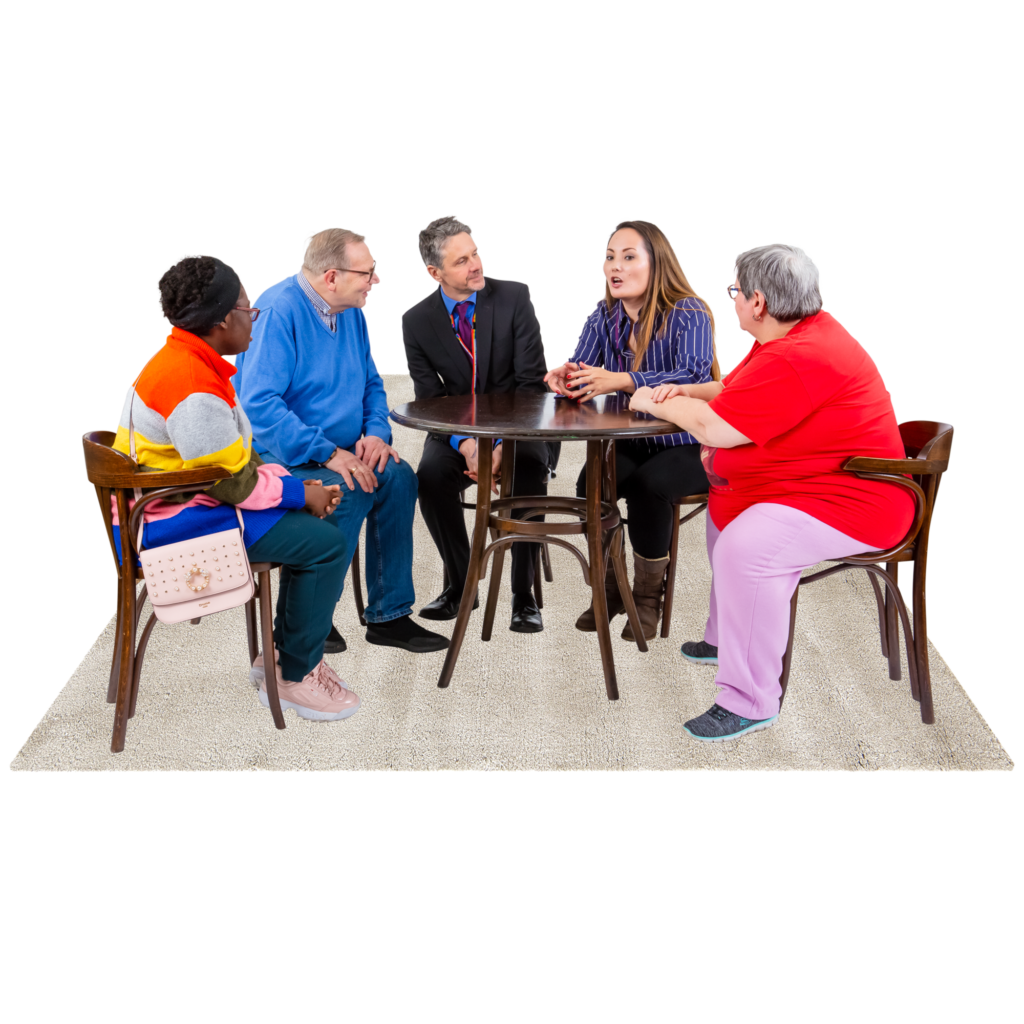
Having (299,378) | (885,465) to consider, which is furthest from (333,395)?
(885,465)

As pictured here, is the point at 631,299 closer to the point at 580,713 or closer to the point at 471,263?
the point at 471,263

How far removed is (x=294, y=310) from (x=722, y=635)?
179cm

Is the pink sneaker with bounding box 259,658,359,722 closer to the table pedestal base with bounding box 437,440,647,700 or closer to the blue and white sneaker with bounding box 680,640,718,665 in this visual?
the table pedestal base with bounding box 437,440,647,700

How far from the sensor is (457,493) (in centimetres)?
446

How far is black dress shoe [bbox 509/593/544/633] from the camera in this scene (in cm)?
438

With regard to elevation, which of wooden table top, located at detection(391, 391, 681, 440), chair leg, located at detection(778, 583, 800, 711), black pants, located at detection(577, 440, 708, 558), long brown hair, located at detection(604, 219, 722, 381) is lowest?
chair leg, located at detection(778, 583, 800, 711)

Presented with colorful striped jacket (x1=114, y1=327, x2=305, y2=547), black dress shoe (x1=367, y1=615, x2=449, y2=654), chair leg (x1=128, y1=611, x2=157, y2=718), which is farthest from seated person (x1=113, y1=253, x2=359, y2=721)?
black dress shoe (x1=367, y1=615, x2=449, y2=654)

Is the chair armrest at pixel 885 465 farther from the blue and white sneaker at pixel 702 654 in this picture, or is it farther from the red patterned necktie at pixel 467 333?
the red patterned necktie at pixel 467 333

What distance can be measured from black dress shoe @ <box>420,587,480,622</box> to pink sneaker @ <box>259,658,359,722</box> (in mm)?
902

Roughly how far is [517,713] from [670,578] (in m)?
0.95

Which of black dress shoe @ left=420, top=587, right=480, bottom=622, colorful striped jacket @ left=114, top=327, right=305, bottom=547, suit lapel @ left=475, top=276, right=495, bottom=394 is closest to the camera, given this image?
colorful striped jacket @ left=114, top=327, right=305, bottom=547

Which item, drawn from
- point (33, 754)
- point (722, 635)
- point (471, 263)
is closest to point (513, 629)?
point (722, 635)

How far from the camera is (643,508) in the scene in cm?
413

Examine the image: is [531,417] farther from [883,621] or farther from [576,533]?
[883,621]
